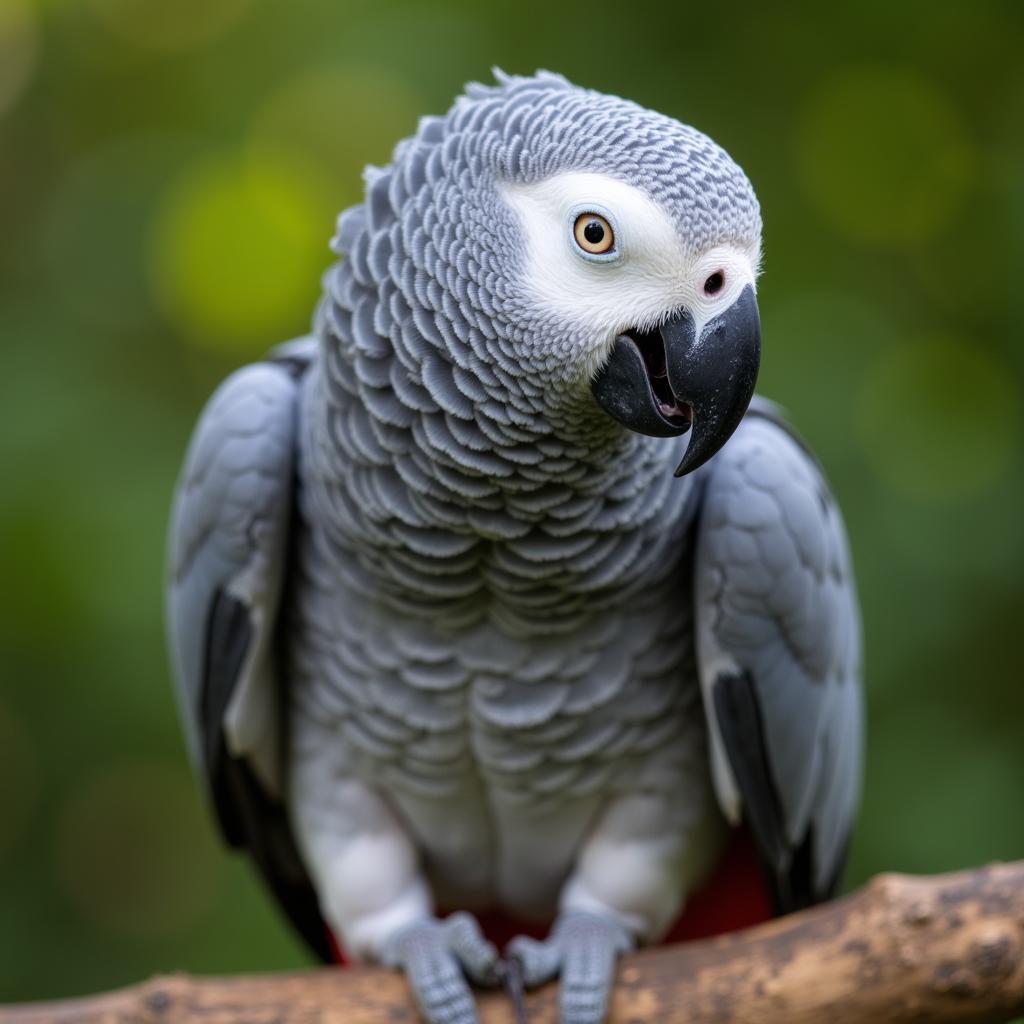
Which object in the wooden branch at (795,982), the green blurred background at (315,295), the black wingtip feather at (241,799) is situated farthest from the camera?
the green blurred background at (315,295)

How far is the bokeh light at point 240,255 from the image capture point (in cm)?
233

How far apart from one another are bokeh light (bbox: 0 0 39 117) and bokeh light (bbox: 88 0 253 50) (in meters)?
0.13

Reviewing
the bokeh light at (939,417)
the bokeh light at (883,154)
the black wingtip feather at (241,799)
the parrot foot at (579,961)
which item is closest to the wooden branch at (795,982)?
the parrot foot at (579,961)

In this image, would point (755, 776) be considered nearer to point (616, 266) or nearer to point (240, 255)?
point (616, 266)

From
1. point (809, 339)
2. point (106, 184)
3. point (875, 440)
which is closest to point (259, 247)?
point (106, 184)

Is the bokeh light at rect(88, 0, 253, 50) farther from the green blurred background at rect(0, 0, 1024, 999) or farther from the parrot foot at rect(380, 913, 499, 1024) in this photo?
the parrot foot at rect(380, 913, 499, 1024)

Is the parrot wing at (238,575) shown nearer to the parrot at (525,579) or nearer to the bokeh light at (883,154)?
the parrot at (525,579)

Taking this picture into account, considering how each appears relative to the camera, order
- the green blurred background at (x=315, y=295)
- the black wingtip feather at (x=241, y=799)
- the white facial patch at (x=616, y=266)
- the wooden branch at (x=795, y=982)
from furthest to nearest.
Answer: the green blurred background at (x=315, y=295), the black wingtip feather at (x=241, y=799), the wooden branch at (x=795, y=982), the white facial patch at (x=616, y=266)

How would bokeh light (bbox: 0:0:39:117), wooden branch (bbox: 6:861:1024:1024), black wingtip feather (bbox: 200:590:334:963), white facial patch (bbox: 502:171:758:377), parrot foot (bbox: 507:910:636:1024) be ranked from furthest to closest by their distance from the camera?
bokeh light (bbox: 0:0:39:117) < black wingtip feather (bbox: 200:590:334:963) < parrot foot (bbox: 507:910:636:1024) < wooden branch (bbox: 6:861:1024:1024) < white facial patch (bbox: 502:171:758:377)

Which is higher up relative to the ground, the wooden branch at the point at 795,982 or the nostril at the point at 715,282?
the nostril at the point at 715,282

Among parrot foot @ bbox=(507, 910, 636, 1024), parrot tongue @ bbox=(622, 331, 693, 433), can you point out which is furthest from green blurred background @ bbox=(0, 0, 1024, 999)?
parrot tongue @ bbox=(622, 331, 693, 433)

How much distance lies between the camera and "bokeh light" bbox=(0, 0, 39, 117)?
232cm

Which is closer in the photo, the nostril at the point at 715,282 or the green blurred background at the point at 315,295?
the nostril at the point at 715,282

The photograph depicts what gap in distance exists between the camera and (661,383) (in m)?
1.12
